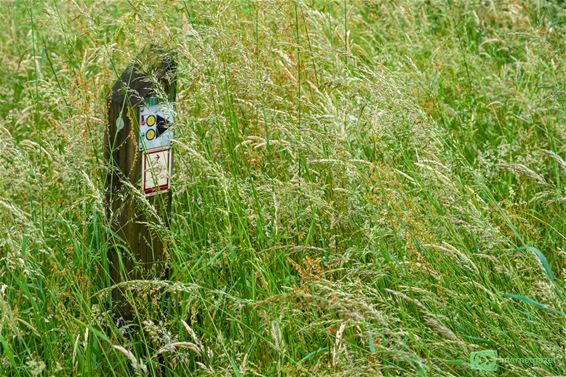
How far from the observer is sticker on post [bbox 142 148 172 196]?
2.87m

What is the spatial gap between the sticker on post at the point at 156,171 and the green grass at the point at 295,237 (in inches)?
2.9

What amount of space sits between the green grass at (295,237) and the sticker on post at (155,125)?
56 mm

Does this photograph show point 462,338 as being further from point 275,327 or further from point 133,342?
point 133,342

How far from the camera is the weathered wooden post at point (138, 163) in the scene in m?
2.84

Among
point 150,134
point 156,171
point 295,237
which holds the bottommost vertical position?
point 295,237

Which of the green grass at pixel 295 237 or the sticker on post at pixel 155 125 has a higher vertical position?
the sticker on post at pixel 155 125

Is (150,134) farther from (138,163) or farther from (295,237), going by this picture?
(295,237)

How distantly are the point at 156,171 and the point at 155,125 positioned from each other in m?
0.16

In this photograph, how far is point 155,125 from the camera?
9.66 ft

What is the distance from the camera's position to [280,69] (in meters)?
3.88

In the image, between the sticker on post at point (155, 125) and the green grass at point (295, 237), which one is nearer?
the green grass at point (295, 237)

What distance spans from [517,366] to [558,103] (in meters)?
1.58

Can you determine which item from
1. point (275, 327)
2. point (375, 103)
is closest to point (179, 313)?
point (275, 327)

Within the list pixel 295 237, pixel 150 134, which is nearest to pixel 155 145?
pixel 150 134
